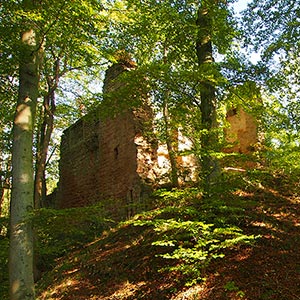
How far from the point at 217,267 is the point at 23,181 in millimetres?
3728

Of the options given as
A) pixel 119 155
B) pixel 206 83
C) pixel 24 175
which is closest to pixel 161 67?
pixel 206 83

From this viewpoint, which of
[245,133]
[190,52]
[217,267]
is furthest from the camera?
[245,133]

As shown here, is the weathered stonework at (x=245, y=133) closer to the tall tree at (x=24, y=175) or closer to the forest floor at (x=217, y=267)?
the forest floor at (x=217, y=267)

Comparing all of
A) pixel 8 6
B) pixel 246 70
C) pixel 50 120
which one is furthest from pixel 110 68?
pixel 8 6

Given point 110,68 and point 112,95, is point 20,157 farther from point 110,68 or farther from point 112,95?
point 110,68

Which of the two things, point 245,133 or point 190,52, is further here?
point 245,133

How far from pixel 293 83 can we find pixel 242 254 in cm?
626

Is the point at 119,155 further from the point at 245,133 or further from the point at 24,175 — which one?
the point at 24,175

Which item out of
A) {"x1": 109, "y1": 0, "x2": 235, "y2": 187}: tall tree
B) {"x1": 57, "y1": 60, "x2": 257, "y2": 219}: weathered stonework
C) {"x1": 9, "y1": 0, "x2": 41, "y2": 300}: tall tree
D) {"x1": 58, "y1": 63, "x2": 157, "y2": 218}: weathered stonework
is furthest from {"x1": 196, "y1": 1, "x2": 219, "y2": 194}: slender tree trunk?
{"x1": 9, "y1": 0, "x2": 41, "y2": 300}: tall tree

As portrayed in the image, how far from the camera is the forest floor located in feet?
15.2

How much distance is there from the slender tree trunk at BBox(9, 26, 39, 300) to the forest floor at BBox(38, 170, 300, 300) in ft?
5.13

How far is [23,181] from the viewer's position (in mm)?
5660

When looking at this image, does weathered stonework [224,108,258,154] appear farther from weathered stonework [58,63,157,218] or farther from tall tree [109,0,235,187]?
tall tree [109,0,235,187]

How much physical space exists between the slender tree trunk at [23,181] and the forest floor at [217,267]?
1.56 metres
